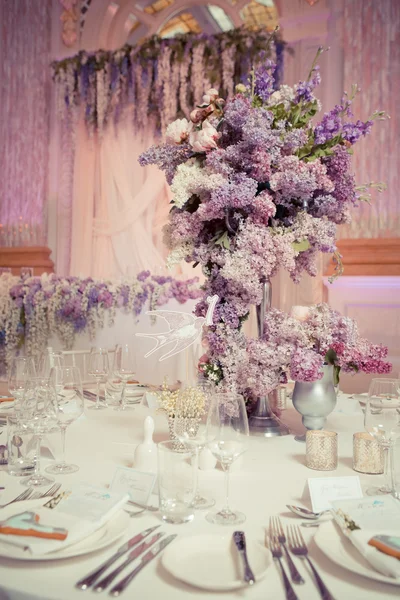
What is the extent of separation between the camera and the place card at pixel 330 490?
1050 mm

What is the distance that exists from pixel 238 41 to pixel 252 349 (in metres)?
5.92

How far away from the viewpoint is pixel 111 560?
83 centimetres

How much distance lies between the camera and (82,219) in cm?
737

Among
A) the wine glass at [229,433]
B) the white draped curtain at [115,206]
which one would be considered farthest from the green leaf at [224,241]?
the white draped curtain at [115,206]

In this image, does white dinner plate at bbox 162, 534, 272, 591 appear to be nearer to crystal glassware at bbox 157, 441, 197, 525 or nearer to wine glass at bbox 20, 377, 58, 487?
crystal glassware at bbox 157, 441, 197, 525

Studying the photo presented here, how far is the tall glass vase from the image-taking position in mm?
1643

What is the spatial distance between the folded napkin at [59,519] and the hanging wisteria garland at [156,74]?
595cm

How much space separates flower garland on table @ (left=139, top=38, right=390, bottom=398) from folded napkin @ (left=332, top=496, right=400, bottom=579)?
500 mm

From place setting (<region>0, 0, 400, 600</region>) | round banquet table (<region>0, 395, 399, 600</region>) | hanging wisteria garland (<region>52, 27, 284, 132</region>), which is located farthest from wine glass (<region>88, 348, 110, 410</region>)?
hanging wisteria garland (<region>52, 27, 284, 132</region>)

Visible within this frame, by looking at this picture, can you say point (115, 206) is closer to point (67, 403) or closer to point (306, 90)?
point (306, 90)

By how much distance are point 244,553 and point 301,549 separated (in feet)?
0.33

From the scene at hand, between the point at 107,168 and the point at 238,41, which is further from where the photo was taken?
the point at 107,168

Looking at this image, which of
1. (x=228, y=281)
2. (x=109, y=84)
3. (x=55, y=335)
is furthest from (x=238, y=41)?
(x=228, y=281)

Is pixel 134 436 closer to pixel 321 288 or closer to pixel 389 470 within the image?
pixel 389 470
